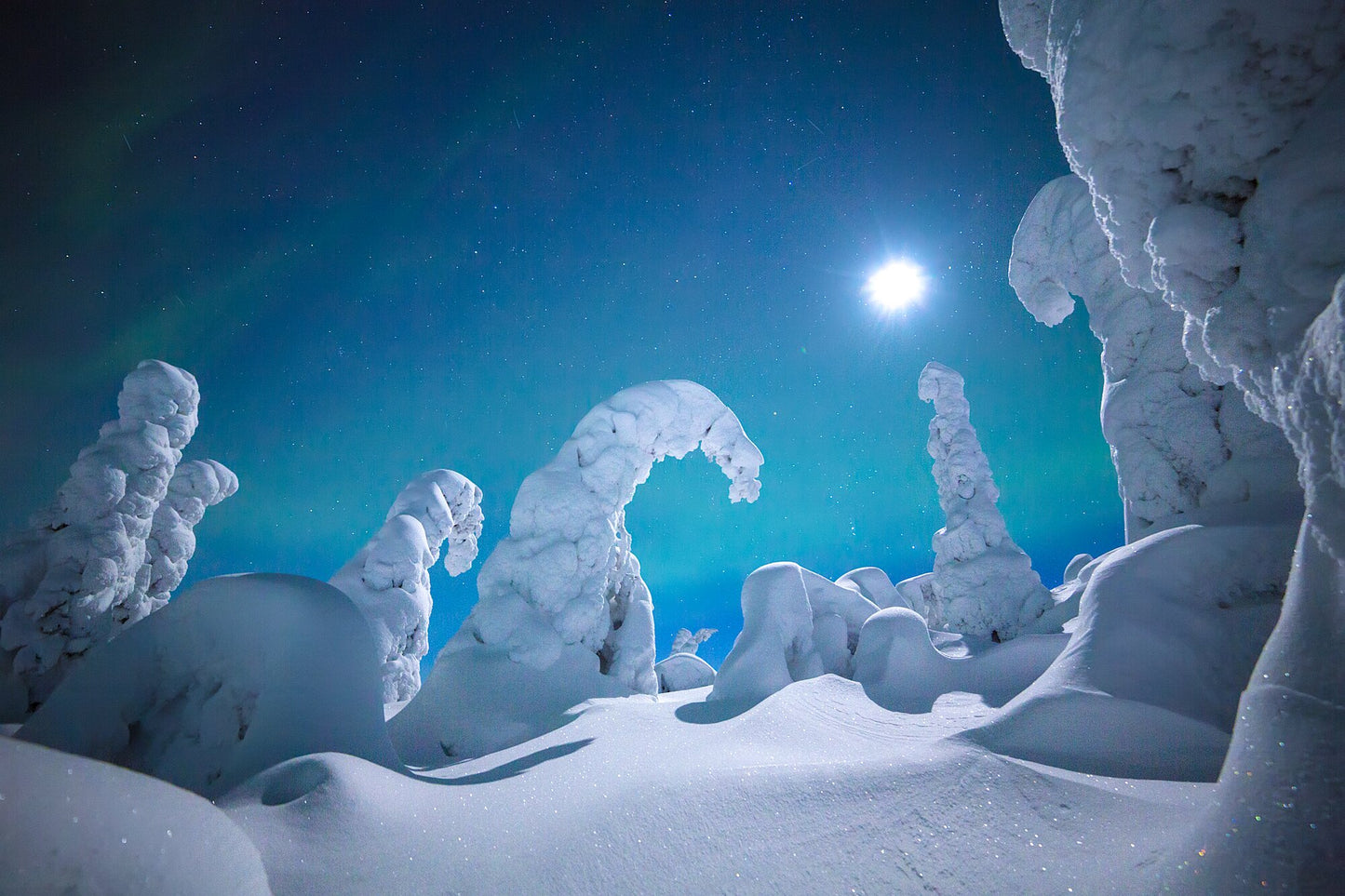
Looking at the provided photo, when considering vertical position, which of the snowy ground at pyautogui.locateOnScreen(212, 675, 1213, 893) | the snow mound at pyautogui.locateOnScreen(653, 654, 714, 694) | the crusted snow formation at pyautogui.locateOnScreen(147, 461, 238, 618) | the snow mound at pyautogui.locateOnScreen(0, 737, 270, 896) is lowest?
the snowy ground at pyautogui.locateOnScreen(212, 675, 1213, 893)

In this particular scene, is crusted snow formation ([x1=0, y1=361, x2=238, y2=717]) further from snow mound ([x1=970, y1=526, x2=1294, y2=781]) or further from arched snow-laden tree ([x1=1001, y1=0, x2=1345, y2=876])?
arched snow-laden tree ([x1=1001, y1=0, x2=1345, y2=876])

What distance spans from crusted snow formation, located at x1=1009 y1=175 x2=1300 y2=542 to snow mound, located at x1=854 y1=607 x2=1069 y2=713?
247 cm

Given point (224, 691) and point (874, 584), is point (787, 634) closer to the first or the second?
point (874, 584)

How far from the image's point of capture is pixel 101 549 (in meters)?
9.77

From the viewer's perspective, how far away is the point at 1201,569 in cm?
420

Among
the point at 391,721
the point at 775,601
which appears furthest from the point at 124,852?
the point at 775,601

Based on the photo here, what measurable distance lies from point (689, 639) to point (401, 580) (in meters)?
20.5

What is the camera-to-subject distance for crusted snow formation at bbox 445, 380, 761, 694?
28.6 feet

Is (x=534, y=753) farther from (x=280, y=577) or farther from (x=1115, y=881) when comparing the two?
(x=1115, y=881)

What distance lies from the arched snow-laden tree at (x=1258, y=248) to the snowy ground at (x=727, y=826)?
0.56 m

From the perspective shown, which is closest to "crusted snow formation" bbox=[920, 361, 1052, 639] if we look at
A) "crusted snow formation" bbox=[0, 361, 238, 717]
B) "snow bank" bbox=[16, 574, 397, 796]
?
"snow bank" bbox=[16, 574, 397, 796]

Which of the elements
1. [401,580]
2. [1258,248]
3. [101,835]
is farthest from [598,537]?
[1258,248]

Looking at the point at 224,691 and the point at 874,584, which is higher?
the point at 874,584

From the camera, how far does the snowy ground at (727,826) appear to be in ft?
7.29
